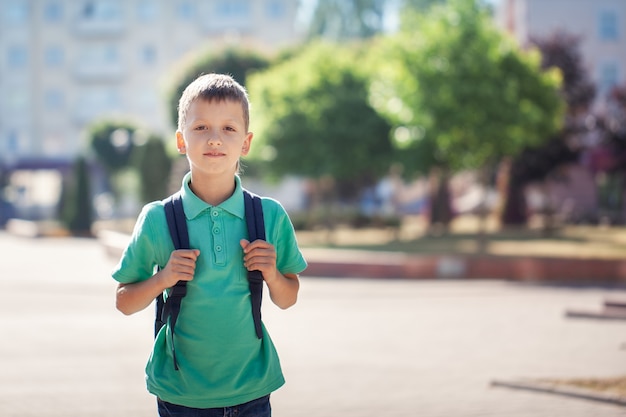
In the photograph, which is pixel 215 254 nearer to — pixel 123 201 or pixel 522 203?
pixel 522 203

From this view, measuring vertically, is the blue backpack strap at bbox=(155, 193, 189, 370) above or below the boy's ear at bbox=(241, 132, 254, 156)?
below

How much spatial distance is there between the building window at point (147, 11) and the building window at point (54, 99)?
7.80 meters

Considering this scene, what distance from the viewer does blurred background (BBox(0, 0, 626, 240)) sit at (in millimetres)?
27453

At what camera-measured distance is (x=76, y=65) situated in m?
77.1

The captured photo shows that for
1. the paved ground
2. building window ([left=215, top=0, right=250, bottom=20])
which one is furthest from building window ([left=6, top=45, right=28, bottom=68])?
the paved ground

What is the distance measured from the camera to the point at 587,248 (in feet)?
91.1

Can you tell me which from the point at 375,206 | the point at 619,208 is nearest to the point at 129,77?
the point at 375,206

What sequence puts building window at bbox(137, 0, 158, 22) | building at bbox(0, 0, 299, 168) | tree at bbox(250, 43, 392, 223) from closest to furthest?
tree at bbox(250, 43, 392, 223), building window at bbox(137, 0, 158, 22), building at bbox(0, 0, 299, 168)

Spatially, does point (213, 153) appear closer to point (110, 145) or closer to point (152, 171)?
point (152, 171)

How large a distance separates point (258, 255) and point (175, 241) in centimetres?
27

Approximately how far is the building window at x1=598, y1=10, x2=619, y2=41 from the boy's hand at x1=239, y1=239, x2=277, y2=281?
53.6m

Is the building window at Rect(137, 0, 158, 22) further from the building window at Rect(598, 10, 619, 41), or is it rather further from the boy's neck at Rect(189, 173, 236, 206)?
the boy's neck at Rect(189, 173, 236, 206)

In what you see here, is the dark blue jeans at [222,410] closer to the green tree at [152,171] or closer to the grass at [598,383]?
the grass at [598,383]

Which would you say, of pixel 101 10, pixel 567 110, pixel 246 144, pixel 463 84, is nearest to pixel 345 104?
pixel 463 84
